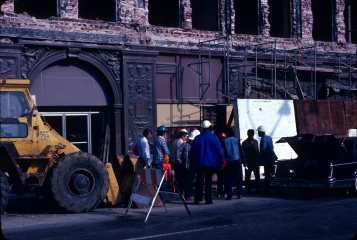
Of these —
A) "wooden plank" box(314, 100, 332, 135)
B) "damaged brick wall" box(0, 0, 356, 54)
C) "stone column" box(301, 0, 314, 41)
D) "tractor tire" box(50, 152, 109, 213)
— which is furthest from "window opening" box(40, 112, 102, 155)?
"stone column" box(301, 0, 314, 41)

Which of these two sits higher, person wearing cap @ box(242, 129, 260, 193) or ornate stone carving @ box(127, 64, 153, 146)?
ornate stone carving @ box(127, 64, 153, 146)

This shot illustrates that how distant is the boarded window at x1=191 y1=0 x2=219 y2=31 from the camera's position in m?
23.1

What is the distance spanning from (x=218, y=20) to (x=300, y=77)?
14.2 feet

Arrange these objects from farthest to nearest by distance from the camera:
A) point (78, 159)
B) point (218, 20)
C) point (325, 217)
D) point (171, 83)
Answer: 1. point (218, 20)
2. point (171, 83)
3. point (78, 159)
4. point (325, 217)

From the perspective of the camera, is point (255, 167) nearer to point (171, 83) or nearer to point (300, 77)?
point (171, 83)

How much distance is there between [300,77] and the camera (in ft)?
80.1

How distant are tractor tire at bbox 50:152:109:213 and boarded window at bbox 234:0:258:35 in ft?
44.6

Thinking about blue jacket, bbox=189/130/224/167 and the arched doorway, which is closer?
blue jacket, bbox=189/130/224/167

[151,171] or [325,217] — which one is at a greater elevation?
[151,171]

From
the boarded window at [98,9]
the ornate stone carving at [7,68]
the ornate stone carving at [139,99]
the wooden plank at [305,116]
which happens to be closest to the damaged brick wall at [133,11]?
the boarded window at [98,9]

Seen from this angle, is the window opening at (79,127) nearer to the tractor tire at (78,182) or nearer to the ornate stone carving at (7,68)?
the ornate stone carving at (7,68)

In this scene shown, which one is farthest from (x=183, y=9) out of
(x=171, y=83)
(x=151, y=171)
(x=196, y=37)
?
(x=151, y=171)

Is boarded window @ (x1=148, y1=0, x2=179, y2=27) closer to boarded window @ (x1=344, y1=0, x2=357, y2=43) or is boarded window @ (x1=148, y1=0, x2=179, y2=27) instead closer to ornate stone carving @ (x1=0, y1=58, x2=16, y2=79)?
ornate stone carving @ (x1=0, y1=58, x2=16, y2=79)

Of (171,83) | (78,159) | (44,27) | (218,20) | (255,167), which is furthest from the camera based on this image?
(218,20)
